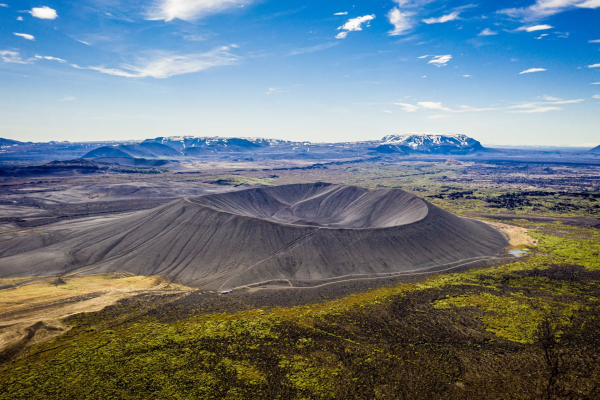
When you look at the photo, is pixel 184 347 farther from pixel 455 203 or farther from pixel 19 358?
pixel 455 203

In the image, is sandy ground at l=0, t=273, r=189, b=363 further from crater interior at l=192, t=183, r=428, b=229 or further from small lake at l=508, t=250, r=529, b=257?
small lake at l=508, t=250, r=529, b=257

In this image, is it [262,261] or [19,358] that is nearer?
[19,358]

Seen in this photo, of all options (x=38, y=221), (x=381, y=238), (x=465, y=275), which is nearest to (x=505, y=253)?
(x=465, y=275)

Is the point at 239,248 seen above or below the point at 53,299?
above

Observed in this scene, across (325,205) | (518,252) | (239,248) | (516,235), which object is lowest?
(518,252)

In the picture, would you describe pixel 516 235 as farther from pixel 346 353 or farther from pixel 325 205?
pixel 346 353

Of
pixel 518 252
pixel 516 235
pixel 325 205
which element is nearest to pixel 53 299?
pixel 325 205

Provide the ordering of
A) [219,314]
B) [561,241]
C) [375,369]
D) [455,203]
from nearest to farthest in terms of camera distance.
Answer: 1. [375,369]
2. [219,314]
3. [561,241]
4. [455,203]

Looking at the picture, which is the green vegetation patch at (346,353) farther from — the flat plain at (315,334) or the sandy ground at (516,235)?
the sandy ground at (516,235)
